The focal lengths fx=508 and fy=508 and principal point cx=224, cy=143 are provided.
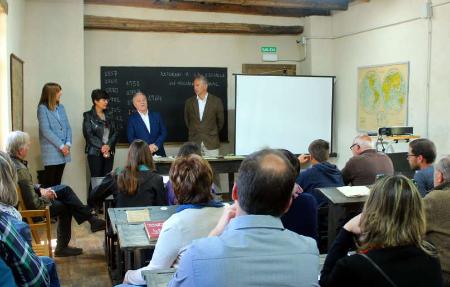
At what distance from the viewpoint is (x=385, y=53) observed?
6.61 m

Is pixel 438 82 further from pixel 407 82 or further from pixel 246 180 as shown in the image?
pixel 246 180

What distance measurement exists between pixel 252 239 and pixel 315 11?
6.87 meters

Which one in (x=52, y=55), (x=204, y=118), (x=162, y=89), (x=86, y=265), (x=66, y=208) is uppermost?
(x=52, y=55)

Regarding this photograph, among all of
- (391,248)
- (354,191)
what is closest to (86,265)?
(354,191)

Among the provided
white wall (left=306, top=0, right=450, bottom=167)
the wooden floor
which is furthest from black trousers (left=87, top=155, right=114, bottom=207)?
white wall (left=306, top=0, right=450, bottom=167)

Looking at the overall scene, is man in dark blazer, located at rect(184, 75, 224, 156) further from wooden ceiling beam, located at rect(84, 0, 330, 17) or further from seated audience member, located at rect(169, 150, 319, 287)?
seated audience member, located at rect(169, 150, 319, 287)

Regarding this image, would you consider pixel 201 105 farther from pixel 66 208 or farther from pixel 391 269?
pixel 391 269

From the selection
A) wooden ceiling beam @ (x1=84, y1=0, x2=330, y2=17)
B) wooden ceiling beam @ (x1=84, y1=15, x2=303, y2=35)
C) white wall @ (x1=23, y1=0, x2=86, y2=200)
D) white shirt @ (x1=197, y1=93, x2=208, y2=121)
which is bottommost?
white shirt @ (x1=197, y1=93, x2=208, y2=121)

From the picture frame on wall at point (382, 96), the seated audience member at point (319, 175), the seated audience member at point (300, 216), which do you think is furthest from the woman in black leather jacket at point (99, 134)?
the seated audience member at point (300, 216)

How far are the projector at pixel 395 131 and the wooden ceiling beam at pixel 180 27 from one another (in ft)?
8.89

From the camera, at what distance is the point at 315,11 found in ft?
25.3

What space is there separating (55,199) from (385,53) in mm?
4486

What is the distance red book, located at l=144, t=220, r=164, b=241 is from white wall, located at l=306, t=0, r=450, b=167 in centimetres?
387

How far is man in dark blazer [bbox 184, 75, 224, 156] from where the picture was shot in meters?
7.02
